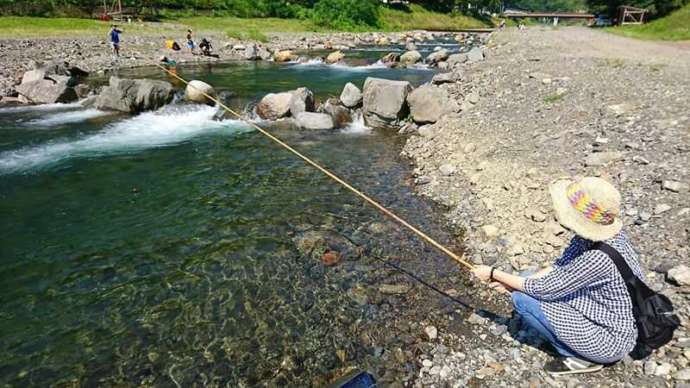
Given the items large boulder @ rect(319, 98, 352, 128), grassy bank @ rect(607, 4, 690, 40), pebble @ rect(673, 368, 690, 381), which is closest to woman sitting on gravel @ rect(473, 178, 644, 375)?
pebble @ rect(673, 368, 690, 381)

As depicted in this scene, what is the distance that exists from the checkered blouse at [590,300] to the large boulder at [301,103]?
40.2 feet

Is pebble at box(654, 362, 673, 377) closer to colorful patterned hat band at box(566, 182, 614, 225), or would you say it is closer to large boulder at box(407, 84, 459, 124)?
colorful patterned hat band at box(566, 182, 614, 225)

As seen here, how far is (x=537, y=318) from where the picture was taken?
13.8 ft

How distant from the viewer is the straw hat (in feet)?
10.5

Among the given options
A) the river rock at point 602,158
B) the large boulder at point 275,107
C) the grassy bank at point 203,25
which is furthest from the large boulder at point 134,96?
the grassy bank at point 203,25

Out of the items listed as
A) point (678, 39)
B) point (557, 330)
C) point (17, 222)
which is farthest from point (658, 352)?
point (678, 39)

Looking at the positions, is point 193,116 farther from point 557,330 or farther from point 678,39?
point 678,39

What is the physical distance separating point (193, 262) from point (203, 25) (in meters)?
50.8

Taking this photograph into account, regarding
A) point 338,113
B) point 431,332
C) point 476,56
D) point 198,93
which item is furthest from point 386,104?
point 476,56

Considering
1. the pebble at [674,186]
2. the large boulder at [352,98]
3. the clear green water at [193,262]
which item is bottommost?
the clear green water at [193,262]

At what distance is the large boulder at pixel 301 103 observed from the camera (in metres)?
A: 15.1

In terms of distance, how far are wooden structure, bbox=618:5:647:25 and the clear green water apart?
39.8 meters

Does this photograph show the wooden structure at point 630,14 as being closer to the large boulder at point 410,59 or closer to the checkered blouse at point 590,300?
the large boulder at point 410,59

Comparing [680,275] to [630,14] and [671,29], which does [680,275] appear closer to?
[671,29]
